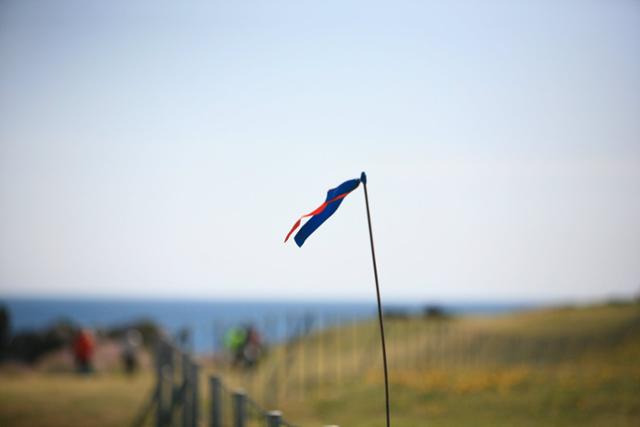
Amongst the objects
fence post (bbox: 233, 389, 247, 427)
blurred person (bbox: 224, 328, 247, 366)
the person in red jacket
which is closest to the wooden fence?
fence post (bbox: 233, 389, 247, 427)

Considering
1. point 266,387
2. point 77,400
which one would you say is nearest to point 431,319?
point 266,387

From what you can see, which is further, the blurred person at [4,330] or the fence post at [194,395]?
the blurred person at [4,330]

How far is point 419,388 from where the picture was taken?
68.2 feet

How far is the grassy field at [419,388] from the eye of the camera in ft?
54.9

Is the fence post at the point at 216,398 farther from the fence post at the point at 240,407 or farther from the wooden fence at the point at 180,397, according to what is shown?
the fence post at the point at 240,407

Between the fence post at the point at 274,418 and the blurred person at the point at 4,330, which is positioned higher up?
the blurred person at the point at 4,330

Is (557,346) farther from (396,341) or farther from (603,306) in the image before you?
(603,306)

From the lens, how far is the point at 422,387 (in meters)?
20.9

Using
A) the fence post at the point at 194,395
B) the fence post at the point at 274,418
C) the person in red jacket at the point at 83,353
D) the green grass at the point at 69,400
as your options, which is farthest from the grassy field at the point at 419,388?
the fence post at the point at 274,418

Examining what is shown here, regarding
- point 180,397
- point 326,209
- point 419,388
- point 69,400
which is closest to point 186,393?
point 180,397

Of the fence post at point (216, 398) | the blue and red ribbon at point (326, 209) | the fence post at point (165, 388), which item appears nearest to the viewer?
the blue and red ribbon at point (326, 209)

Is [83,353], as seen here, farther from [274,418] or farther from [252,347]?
[274,418]

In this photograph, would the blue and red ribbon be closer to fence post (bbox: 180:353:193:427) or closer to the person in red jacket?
fence post (bbox: 180:353:193:427)

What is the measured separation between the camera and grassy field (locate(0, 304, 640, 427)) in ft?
54.9
